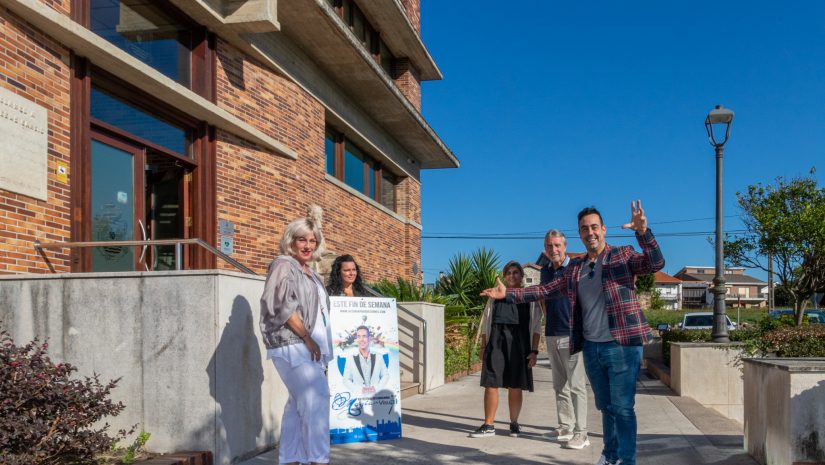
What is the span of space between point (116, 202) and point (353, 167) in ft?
30.1

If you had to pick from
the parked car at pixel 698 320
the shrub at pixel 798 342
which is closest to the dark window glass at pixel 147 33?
the shrub at pixel 798 342

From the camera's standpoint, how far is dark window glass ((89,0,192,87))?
28.0 ft

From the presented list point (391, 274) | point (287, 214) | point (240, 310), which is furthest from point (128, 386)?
point (391, 274)

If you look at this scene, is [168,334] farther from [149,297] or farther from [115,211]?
[115,211]

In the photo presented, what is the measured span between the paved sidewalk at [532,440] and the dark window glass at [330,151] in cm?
636

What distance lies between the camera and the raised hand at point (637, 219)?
5.17 m

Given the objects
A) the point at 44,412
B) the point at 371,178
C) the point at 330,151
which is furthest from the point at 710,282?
the point at 44,412

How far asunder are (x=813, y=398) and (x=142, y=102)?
758 cm

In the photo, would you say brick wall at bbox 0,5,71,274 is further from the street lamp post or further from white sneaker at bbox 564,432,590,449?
the street lamp post

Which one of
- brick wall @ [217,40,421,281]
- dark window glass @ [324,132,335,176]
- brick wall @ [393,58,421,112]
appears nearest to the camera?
brick wall @ [217,40,421,281]

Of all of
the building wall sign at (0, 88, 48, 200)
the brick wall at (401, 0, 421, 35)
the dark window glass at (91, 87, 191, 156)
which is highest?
the brick wall at (401, 0, 421, 35)

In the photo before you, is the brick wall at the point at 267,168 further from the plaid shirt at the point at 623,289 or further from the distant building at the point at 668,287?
the distant building at the point at 668,287

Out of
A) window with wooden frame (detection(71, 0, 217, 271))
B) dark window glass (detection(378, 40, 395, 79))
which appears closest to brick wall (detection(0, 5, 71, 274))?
window with wooden frame (detection(71, 0, 217, 271))

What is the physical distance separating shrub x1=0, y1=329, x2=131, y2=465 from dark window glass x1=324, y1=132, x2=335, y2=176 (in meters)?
10.8
